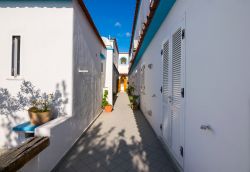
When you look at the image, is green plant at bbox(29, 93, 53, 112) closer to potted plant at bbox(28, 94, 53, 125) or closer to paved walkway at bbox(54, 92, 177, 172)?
potted plant at bbox(28, 94, 53, 125)

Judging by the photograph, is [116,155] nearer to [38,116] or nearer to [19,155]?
[38,116]

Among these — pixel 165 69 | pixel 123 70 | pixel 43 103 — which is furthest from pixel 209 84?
pixel 123 70

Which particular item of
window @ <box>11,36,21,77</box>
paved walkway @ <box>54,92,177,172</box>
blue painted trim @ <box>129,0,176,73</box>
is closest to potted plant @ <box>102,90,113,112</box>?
paved walkway @ <box>54,92,177,172</box>

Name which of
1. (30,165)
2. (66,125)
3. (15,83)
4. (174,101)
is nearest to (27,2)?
(15,83)

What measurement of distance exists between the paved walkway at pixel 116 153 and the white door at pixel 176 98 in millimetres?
411

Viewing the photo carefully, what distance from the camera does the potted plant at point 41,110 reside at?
10.5 feet

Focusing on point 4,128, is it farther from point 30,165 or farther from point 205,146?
point 205,146

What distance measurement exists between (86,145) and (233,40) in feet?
11.9

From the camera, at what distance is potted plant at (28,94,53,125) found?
3205mm

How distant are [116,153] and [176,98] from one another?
179 cm

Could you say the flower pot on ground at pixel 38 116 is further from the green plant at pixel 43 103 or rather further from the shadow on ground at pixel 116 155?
the shadow on ground at pixel 116 155

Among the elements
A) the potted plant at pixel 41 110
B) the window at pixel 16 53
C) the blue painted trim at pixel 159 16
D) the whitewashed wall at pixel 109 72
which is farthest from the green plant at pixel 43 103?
the whitewashed wall at pixel 109 72

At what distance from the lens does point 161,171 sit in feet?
9.14

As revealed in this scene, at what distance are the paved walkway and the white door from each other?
1.35 ft
